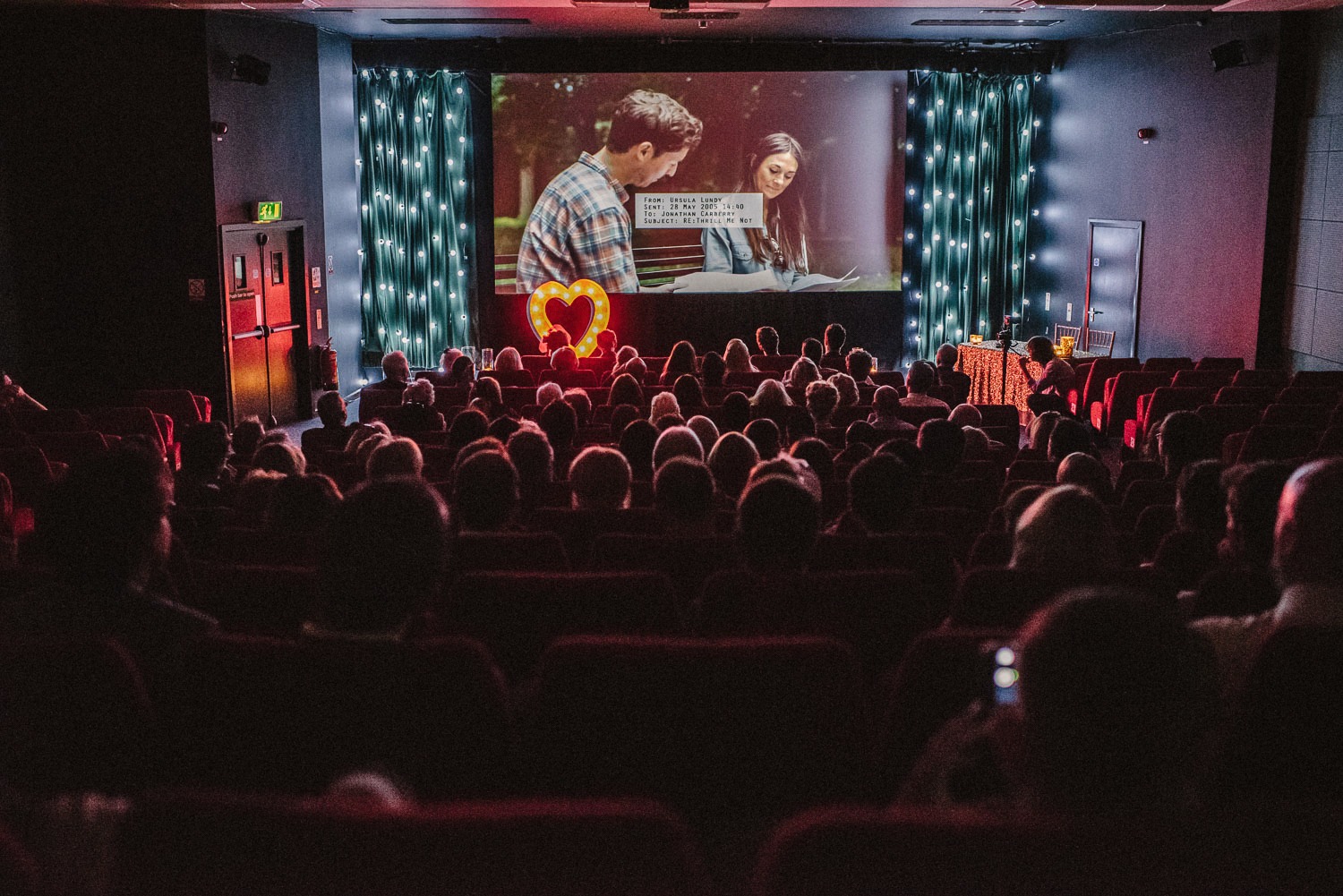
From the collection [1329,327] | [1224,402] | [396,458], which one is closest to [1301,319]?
[1329,327]

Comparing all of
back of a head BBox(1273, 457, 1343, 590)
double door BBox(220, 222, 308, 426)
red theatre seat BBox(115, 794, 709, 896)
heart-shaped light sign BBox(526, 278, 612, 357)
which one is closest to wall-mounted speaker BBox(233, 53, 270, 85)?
double door BBox(220, 222, 308, 426)

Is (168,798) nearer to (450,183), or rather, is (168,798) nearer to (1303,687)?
(1303,687)

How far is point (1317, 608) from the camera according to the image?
94.0 inches

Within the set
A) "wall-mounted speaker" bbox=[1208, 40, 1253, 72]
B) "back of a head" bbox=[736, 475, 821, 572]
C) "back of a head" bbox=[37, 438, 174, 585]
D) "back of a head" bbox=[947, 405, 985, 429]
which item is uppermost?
"wall-mounted speaker" bbox=[1208, 40, 1253, 72]

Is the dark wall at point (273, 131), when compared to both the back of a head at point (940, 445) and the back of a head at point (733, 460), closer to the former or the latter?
the back of a head at point (733, 460)

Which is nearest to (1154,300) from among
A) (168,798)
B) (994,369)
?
(994,369)

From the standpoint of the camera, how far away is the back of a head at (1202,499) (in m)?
4.14

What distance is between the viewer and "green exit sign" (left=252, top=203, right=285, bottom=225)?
11484 millimetres

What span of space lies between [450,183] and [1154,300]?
8560mm

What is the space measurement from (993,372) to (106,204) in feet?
29.0

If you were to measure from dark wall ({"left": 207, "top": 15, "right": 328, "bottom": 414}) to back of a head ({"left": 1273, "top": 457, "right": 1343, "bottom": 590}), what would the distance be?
10.1m

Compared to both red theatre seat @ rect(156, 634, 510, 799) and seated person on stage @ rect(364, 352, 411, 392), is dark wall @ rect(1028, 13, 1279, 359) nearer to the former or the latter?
seated person on stage @ rect(364, 352, 411, 392)

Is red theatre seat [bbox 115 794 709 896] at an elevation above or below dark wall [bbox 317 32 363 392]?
below

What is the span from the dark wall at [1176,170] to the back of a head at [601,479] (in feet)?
30.8
